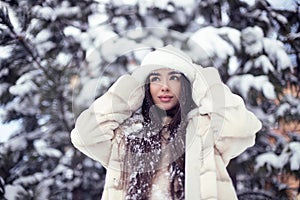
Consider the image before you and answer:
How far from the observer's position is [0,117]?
1849 millimetres

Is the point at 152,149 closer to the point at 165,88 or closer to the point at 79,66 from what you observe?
the point at 165,88

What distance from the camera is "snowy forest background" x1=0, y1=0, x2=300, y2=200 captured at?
179 cm

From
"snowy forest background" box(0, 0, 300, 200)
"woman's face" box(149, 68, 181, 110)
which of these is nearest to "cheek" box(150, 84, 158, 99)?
"woman's face" box(149, 68, 181, 110)

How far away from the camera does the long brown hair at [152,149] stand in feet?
3.22

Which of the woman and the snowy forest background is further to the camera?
the snowy forest background

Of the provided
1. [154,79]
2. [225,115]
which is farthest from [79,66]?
[225,115]

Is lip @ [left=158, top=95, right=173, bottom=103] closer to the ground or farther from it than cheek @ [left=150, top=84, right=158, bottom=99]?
closer to the ground

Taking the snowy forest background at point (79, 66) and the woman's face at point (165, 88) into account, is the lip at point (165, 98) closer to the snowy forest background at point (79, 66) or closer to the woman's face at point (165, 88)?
the woman's face at point (165, 88)

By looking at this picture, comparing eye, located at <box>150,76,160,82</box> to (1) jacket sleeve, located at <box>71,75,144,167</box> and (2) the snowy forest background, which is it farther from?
(2) the snowy forest background

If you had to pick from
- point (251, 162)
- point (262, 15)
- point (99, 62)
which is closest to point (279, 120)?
point (251, 162)

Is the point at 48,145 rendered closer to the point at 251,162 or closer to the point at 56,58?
the point at 56,58

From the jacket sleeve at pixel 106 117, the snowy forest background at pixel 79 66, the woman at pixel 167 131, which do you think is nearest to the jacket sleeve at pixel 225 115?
the woman at pixel 167 131

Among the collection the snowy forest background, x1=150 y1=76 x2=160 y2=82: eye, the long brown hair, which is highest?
x1=150 y1=76 x2=160 y2=82: eye

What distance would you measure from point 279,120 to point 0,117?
100 cm
